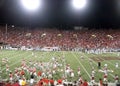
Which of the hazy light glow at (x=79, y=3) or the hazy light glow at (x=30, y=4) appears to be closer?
the hazy light glow at (x=79, y=3)

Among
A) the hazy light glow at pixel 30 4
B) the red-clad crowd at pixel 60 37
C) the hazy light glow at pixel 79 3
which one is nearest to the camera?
the hazy light glow at pixel 79 3

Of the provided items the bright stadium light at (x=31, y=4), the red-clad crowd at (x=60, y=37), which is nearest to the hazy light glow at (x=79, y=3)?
the bright stadium light at (x=31, y=4)

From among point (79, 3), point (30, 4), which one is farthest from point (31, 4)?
point (79, 3)

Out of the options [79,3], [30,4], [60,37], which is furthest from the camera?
[60,37]

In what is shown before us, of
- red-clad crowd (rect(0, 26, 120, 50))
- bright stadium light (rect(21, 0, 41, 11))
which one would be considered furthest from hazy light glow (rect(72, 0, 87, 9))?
red-clad crowd (rect(0, 26, 120, 50))

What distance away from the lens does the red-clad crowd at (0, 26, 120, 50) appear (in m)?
46.2

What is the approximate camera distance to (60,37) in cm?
4947

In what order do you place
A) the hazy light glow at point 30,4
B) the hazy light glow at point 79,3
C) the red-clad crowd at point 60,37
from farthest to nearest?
1. the red-clad crowd at point 60,37
2. the hazy light glow at point 30,4
3. the hazy light glow at point 79,3

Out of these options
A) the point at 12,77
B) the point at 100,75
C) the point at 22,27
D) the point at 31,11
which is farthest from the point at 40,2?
the point at 22,27

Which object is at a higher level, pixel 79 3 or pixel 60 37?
pixel 60 37

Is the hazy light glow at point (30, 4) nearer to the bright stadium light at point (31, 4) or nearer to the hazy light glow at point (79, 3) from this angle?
the bright stadium light at point (31, 4)

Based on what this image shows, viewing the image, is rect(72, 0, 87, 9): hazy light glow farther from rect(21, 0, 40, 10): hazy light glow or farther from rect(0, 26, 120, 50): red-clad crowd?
rect(0, 26, 120, 50): red-clad crowd

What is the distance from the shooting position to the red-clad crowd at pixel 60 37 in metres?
46.2

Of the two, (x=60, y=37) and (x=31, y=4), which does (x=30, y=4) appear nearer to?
(x=31, y=4)
